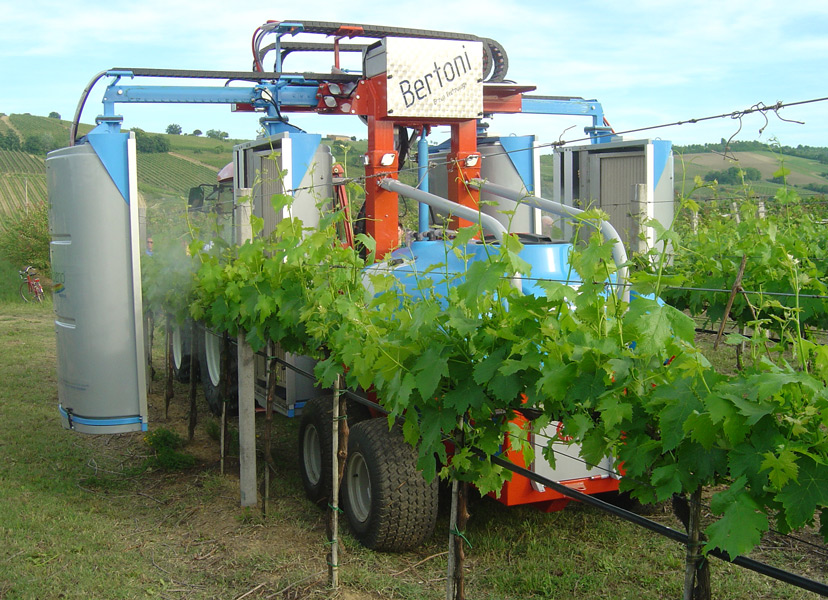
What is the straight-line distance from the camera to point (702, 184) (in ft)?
7.56

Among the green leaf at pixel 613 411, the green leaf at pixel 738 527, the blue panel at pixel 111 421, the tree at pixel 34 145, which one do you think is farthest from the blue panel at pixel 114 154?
the tree at pixel 34 145

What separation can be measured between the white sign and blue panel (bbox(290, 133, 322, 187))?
0.63 metres

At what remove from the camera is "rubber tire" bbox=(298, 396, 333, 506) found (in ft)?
17.0

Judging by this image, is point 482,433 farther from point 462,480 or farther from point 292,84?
point 292,84

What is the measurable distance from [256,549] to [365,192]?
2478 millimetres

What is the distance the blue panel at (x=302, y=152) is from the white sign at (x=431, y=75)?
0.63 m

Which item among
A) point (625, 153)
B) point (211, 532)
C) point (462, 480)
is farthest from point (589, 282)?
point (625, 153)

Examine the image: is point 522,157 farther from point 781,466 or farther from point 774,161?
point 781,466

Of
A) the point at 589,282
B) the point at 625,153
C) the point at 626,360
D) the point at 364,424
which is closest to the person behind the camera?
the point at 626,360

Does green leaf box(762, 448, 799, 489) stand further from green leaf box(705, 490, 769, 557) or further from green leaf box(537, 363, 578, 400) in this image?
green leaf box(537, 363, 578, 400)

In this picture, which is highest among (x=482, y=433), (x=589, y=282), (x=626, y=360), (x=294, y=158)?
(x=294, y=158)

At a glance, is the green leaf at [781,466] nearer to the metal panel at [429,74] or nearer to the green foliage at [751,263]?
the green foliage at [751,263]

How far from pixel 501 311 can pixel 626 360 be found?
1.71ft

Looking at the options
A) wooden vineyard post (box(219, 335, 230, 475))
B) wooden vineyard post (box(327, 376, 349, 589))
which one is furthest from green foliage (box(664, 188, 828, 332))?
wooden vineyard post (box(219, 335, 230, 475))
